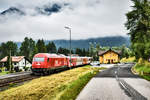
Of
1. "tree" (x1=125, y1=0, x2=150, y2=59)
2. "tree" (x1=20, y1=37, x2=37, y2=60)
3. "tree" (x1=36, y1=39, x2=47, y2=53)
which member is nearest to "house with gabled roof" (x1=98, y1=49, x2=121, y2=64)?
"tree" (x1=36, y1=39, x2=47, y2=53)

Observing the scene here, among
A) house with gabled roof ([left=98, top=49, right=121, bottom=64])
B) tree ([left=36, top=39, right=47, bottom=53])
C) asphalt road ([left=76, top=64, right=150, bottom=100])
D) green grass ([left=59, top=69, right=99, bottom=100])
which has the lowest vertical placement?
asphalt road ([left=76, top=64, right=150, bottom=100])

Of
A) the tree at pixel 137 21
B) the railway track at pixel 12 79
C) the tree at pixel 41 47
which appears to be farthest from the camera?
the tree at pixel 41 47

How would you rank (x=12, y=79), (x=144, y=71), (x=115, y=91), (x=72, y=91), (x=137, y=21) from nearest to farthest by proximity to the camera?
(x=72, y=91) < (x=115, y=91) < (x=12, y=79) < (x=144, y=71) < (x=137, y=21)

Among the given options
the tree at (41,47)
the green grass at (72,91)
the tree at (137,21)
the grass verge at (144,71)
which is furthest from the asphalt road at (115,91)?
the tree at (41,47)

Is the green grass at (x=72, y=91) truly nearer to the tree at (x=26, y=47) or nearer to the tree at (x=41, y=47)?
the tree at (x=41, y=47)

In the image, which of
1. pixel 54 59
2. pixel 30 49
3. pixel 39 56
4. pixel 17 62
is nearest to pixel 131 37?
pixel 54 59

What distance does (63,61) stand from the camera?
35.5 metres

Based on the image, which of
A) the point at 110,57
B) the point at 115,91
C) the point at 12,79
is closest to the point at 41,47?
the point at 110,57

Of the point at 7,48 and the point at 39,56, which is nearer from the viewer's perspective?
the point at 39,56

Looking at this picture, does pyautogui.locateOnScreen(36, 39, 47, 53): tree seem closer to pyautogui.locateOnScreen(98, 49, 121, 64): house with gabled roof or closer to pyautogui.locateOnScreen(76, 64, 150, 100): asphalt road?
pyautogui.locateOnScreen(98, 49, 121, 64): house with gabled roof

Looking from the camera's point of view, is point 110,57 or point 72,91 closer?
point 72,91

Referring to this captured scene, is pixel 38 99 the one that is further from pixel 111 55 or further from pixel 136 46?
pixel 111 55

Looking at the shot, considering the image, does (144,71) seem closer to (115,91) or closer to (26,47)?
(115,91)

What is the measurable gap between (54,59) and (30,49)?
9040cm
